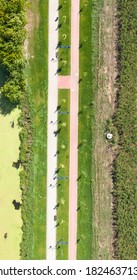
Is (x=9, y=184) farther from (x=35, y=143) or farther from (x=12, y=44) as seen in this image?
(x=12, y=44)

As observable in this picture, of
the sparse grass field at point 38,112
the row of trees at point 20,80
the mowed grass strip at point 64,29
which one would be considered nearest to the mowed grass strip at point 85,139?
the mowed grass strip at point 64,29

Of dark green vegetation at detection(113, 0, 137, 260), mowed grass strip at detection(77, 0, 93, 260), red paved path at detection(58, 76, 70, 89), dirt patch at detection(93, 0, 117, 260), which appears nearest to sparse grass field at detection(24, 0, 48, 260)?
red paved path at detection(58, 76, 70, 89)

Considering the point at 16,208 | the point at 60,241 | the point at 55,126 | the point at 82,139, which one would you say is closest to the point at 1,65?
the point at 55,126

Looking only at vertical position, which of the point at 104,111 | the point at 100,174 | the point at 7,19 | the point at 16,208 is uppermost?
the point at 7,19

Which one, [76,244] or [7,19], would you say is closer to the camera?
[7,19]

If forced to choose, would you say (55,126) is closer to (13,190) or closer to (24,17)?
(13,190)

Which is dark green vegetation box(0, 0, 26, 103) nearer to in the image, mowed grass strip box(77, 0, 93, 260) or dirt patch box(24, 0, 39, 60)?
dirt patch box(24, 0, 39, 60)

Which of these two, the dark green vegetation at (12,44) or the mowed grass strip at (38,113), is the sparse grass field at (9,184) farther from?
the dark green vegetation at (12,44)
